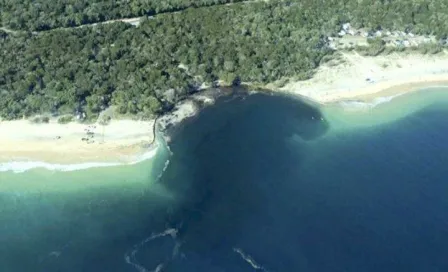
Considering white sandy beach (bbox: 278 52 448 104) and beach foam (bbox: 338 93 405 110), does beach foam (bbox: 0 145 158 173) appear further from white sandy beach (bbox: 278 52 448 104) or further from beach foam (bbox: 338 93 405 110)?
beach foam (bbox: 338 93 405 110)

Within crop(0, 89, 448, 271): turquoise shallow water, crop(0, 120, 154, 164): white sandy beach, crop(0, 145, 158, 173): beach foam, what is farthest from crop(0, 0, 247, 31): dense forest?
crop(0, 145, 158, 173): beach foam

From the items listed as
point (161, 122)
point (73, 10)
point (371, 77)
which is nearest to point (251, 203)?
point (161, 122)

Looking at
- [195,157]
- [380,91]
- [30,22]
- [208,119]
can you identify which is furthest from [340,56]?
[30,22]

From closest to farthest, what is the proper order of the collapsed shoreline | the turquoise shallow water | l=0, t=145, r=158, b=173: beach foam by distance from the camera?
the turquoise shallow water → l=0, t=145, r=158, b=173: beach foam → the collapsed shoreline

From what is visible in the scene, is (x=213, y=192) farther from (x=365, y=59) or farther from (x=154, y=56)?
(x=365, y=59)

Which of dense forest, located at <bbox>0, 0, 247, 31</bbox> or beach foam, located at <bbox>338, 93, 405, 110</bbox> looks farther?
dense forest, located at <bbox>0, 0, 247, 31</bbox>

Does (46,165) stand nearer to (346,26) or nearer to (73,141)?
(73,141)
